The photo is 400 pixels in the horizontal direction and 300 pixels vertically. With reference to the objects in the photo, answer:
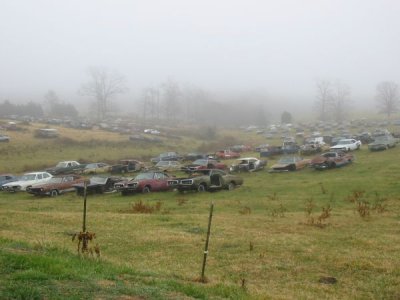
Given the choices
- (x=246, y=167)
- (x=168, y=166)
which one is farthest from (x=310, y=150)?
(x=168, y=166)

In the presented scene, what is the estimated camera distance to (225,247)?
12.9 meters

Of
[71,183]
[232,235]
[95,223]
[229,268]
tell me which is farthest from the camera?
[71,183]

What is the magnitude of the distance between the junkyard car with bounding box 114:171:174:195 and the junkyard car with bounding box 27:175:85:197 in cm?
411

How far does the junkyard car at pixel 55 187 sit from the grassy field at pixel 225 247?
270 cm

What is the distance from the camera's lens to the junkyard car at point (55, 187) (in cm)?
2932

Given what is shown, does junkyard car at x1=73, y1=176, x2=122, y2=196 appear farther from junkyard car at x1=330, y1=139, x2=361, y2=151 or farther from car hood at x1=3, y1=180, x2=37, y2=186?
junkyard car at x1=330, y1=139, x2=361, y2=151

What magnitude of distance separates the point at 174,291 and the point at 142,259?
3.96m

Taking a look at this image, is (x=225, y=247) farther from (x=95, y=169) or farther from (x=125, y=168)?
(x=95, y=169)

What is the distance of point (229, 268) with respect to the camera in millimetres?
10711

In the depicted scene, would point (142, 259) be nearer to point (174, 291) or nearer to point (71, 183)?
point (174, 291)

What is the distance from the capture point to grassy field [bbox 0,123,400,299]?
7.75m

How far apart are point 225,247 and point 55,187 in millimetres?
20019

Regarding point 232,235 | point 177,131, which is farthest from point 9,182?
point 177,131

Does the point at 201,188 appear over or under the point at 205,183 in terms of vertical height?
under
